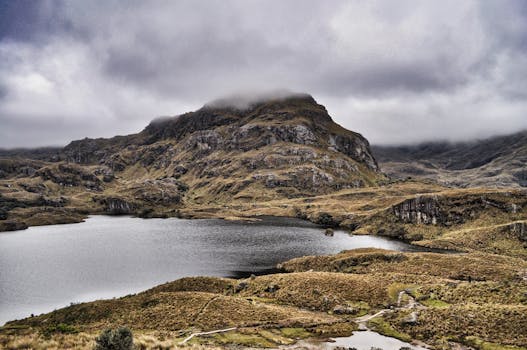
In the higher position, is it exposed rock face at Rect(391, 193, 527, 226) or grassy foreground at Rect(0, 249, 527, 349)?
exposed rock face at Rect(391, 193, 527, 226)

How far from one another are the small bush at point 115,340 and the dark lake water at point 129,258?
54838 millimetres

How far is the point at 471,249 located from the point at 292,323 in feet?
350

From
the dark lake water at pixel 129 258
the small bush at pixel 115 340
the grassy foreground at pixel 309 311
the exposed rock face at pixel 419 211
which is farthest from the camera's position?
the exposed rock face at pixel 419 211

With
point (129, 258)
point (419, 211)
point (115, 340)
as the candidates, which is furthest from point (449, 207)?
point (115, 340)

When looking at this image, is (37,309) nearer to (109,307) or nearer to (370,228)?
(109,307)

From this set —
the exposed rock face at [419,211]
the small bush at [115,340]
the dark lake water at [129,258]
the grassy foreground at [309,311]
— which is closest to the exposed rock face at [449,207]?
the exposed rock face at [419,211]

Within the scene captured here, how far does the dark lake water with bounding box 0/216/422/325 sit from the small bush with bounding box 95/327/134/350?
180ft

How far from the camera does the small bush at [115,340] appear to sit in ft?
76.5

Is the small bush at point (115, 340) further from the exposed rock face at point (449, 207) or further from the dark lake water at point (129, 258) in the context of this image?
the exposed rock face at point (449, 207)

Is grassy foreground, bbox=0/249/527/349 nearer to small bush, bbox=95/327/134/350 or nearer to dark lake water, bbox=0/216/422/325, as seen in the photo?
small bush, bbox=95/327/134/350

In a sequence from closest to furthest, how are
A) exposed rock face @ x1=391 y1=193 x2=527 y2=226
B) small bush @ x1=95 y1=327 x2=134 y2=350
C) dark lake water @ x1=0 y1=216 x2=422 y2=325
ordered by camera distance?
small bush @ x1=95 y1=327 x2=134 y2=350 < dark lake water @ x1=0 y1=216 x2=422 y2=325 < exposed rock face @ x1=391 y1=193 x2=527 y2=226

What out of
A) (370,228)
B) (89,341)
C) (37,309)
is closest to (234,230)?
(370,228)

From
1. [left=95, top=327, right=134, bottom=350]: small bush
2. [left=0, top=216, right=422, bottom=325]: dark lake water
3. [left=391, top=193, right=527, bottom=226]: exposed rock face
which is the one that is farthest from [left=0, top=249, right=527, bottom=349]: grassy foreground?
[left=391, top=193, right=527, bottom=226]: exposed rock face

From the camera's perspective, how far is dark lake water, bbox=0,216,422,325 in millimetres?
79688
